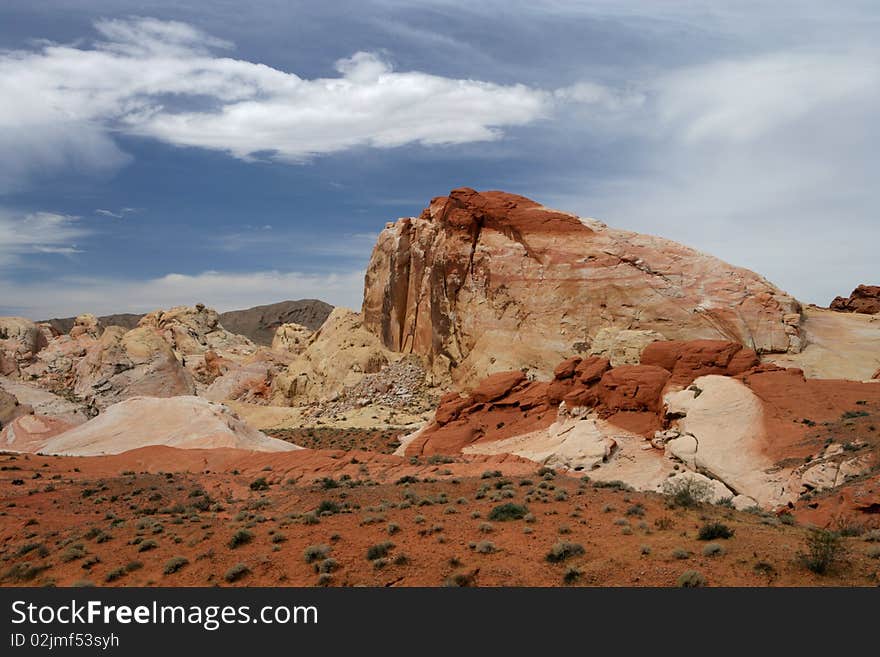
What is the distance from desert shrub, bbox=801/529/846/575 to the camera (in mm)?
9438

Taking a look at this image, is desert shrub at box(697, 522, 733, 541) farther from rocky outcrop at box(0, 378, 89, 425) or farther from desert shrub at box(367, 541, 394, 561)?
rocky outcrop at box(0, 378, 89, 425)

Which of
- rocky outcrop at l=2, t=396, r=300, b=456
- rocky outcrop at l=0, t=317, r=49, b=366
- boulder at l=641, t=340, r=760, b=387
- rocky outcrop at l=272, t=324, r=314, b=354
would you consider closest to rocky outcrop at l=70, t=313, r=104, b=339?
rocky outcrop at l=0, t=317, r=49, b=366

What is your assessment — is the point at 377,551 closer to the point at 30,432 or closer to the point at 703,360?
the point at 703,360

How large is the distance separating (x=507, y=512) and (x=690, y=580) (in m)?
4.77

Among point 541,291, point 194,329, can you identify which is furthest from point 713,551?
point 194,329

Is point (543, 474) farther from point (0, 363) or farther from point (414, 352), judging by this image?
point (0, 363)

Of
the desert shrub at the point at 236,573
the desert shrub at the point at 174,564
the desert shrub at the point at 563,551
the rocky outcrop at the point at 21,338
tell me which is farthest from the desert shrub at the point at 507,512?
the rocky outcrop at the point at 21,338

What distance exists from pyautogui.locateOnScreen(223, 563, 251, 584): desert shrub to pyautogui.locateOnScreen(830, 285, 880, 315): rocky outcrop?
69207mm

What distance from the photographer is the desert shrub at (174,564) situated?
11750mm

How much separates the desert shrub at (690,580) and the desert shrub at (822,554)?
1.69 m

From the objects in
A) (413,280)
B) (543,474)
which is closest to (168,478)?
(543,474)

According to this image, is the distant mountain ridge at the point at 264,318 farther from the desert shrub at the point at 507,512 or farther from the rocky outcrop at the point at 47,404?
the desert shrub at the point at 507,512

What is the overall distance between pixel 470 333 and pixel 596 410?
67.8ft

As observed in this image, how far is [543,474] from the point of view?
752 inches
